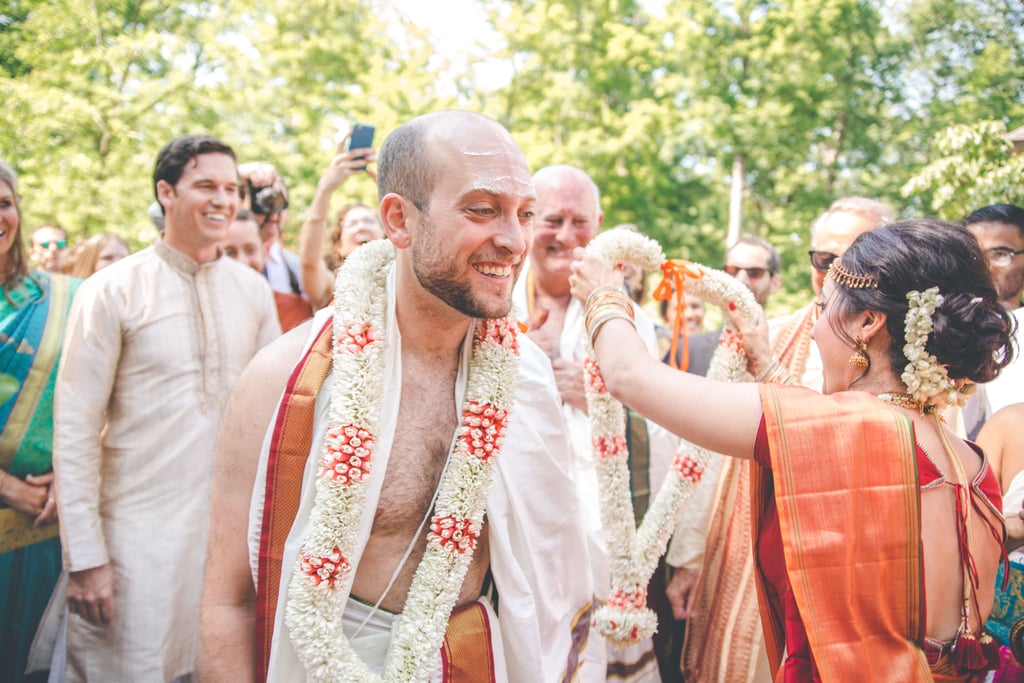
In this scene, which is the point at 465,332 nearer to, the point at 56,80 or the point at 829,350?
the point at 829,350

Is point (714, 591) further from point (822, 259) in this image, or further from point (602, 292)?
point (602, 292)

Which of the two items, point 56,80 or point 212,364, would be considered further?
point 56,80

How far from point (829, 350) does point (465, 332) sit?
109 centimetres

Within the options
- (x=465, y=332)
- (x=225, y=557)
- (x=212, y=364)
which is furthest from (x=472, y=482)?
(x=212, y=364)

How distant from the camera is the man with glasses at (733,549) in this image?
3166 mm

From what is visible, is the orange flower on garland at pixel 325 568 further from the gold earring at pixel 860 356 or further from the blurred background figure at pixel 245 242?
the blurred background figure at pixel 245 242

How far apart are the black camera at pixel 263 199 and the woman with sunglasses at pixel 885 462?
4134mm

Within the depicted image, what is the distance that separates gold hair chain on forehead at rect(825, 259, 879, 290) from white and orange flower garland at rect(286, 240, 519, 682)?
3.28ft

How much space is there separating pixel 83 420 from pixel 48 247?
11.8 ft

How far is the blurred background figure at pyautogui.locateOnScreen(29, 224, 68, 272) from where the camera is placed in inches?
232

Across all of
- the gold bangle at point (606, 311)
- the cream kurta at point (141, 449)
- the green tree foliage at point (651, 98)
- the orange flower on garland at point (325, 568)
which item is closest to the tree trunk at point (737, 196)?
the green tree foliage at point (651, 98)

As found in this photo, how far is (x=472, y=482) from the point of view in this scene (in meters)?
2.10

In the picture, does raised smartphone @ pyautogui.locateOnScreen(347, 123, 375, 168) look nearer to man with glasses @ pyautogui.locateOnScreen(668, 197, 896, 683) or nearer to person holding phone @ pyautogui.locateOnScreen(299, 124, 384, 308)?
person holding phone @ pyautogui.locateOnScreen(299, 124, 384, 308)

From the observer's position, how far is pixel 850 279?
6.66 ft
